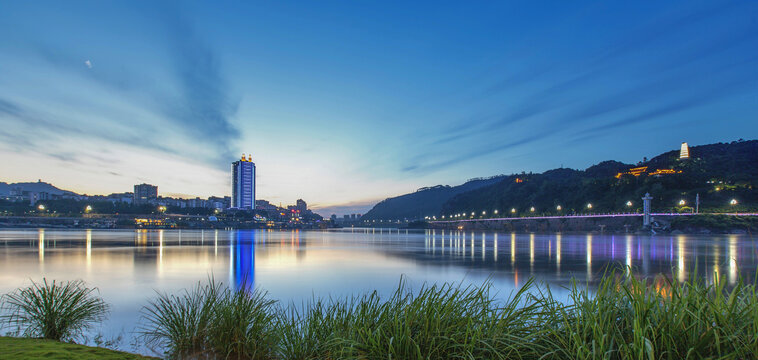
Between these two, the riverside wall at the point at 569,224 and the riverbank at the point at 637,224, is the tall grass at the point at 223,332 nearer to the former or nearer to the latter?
the riverbank at the point at 637,224

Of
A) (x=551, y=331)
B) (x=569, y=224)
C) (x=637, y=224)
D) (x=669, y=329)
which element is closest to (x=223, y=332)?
(x=551, y=331)

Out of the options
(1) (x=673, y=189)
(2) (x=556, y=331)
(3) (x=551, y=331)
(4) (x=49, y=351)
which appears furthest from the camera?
(1) (x=673, y=189)

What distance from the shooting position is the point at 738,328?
3869 mm

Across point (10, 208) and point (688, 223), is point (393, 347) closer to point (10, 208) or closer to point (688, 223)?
point (688, 223)

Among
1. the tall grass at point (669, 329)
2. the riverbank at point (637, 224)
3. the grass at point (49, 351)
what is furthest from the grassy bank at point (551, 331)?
the riverbank at point (637, 224)

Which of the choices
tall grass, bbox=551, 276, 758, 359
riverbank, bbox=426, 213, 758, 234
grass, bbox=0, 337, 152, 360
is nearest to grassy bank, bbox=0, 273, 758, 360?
tall grass, bbox=551, 276, 758, 359

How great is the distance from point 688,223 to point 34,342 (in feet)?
385

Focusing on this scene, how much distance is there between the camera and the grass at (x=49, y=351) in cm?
477

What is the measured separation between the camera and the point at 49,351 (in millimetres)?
5008

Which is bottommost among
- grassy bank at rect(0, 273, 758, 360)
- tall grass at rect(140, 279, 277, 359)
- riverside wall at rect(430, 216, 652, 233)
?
riverside wall at rect(430, 216, 652, 233)

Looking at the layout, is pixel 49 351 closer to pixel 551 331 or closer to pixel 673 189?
pixel 551 331

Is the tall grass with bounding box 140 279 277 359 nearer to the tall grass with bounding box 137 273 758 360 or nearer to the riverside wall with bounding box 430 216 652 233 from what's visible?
the tall grass with bounding box 137 273 758 360

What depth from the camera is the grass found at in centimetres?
477

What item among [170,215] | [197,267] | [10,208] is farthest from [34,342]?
[10,208]
